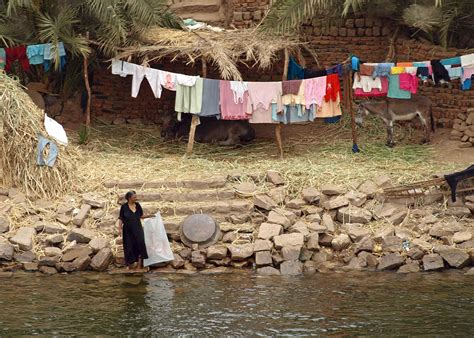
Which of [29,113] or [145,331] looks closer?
[145,331]

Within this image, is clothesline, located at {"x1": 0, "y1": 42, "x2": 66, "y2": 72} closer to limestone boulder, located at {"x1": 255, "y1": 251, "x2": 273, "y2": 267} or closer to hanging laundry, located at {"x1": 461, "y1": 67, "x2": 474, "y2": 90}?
limestone boulder, located at {"x1": 255, "y1": 251, "x2": 273, "y2": 267}

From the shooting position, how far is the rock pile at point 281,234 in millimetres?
16266

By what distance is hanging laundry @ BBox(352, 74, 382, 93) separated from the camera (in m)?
19.5

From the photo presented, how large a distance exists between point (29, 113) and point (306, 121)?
5362mm

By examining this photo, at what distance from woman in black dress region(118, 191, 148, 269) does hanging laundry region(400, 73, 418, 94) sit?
18.3 ft

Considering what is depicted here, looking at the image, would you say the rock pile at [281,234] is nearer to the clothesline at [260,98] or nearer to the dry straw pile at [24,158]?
the dry straw pile at [24,158]

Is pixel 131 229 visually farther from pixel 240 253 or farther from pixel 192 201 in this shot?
pixel 192 201

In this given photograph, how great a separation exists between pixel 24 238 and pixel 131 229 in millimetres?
1691

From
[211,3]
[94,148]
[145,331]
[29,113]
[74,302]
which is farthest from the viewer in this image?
[211,3]

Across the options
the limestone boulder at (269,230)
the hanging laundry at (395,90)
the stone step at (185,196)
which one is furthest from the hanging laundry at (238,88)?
the limestone boulder at (269,230)

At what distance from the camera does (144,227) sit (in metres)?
16.4

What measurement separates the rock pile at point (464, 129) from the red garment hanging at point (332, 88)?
6.96ft

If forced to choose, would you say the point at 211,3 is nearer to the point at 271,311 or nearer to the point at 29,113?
the point at 29,113

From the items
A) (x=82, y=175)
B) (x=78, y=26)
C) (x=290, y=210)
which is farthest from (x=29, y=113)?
(x=290, y=210)
